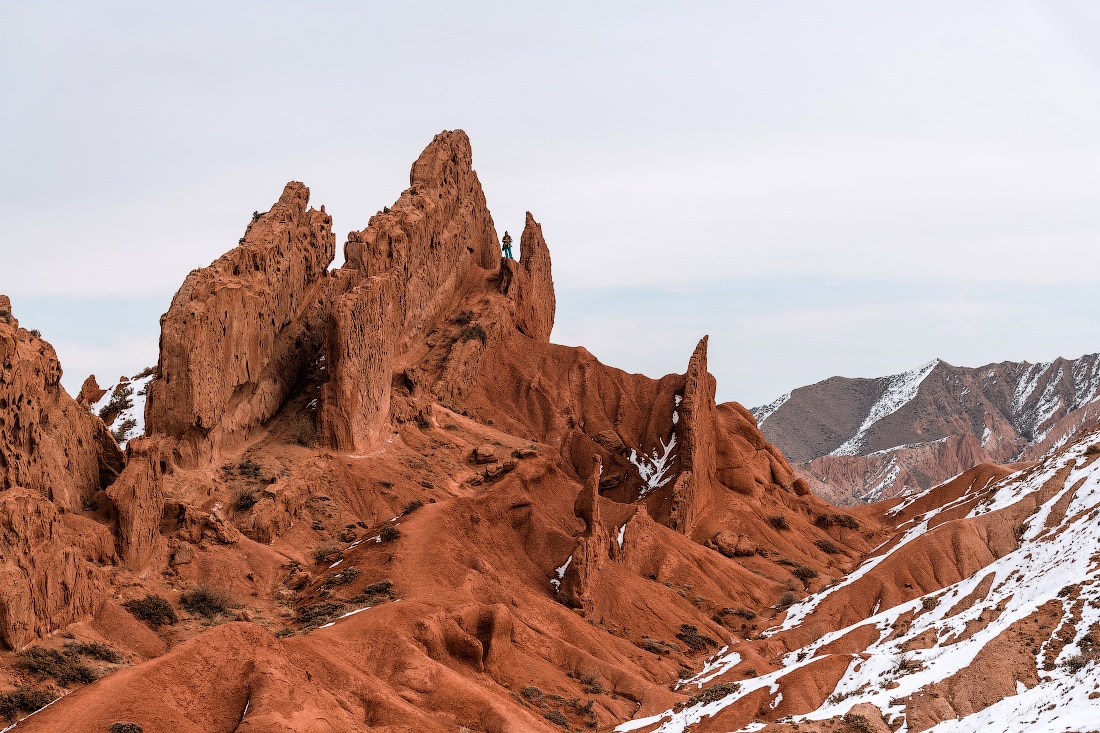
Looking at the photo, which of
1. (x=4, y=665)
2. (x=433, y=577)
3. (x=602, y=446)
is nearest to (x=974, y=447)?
(x=602, y=446)

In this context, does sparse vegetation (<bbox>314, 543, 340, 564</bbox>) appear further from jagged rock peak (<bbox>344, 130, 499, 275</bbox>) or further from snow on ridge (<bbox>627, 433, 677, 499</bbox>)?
snow on ridge (<bbox>627, 433, 677, 499</bbox>)

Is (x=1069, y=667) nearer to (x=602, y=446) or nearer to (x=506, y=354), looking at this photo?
(x=602, y=446)

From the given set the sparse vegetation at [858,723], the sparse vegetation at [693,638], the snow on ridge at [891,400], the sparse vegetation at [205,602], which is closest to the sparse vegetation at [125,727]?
the sparse vegetation at [205,602]

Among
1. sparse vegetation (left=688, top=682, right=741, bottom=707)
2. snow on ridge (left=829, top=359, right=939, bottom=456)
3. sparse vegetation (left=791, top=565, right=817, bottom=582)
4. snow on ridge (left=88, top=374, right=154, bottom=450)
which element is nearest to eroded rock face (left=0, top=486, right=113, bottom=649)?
snow on ridge (left=88, top=374, right=154, bottom=450)

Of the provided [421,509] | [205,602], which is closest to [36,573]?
[205,602]

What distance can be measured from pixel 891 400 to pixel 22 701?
165 m

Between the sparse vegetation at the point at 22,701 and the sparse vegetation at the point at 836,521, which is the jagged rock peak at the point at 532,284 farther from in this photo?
the sparse vegetation at the point at 22,701

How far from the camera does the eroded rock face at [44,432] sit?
137ft

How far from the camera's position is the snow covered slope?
116 feet

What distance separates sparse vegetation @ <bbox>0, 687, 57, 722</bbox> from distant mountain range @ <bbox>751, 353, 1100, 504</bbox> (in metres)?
121

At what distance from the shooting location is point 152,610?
140 feet

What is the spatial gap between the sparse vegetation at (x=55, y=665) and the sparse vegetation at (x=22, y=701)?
1.40m

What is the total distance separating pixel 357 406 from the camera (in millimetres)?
63375

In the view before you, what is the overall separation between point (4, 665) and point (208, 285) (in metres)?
23.1
